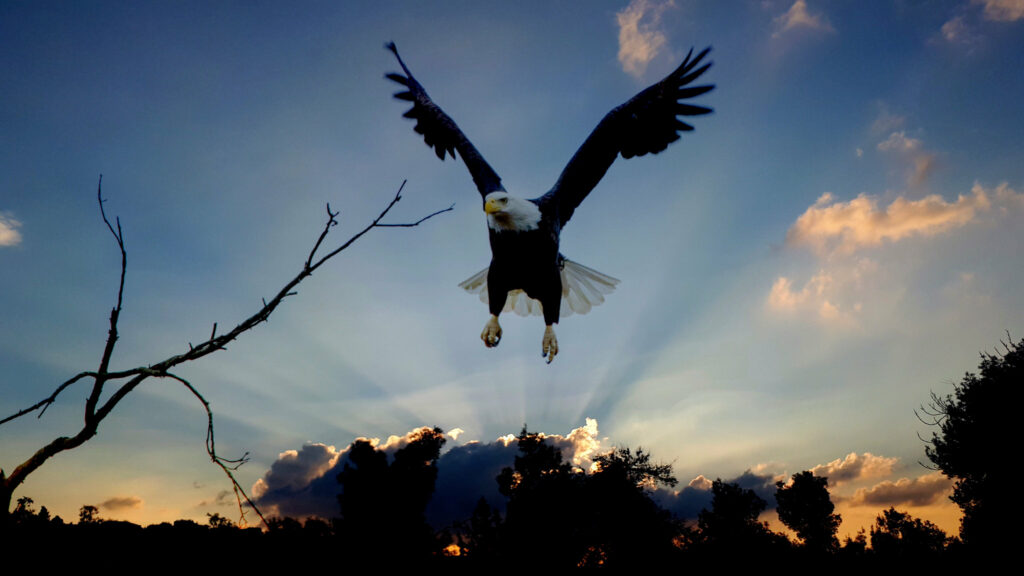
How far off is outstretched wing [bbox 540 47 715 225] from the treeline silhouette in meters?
3.90

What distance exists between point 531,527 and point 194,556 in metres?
18.5

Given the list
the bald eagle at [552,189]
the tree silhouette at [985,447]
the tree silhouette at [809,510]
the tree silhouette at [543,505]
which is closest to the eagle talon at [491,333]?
the bald eagle at [552,189]

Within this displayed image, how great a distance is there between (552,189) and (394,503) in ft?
23.3

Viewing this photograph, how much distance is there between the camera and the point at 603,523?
2362 centimetres

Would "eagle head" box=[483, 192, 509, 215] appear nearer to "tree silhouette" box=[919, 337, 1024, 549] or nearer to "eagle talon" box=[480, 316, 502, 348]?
"eagle talon" box=[480, 316, 502, 348]

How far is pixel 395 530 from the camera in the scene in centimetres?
320

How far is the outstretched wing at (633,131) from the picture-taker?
5.97 metres

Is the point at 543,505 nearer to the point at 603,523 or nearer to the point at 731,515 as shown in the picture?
the point at 603,523

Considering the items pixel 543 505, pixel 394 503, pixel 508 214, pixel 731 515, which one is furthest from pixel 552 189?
pixel 731 515

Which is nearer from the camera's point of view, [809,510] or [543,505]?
[543,505]

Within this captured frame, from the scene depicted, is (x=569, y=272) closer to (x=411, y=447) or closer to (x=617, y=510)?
(x=411, y=447)

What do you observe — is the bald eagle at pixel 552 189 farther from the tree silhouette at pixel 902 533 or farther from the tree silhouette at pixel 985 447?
the tree silhouette at pixel 902 533

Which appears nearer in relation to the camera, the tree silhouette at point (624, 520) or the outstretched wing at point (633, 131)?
the outstretched wing at point (633, 131)

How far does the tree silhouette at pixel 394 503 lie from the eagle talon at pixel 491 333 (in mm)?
1879
